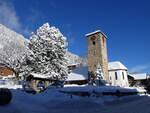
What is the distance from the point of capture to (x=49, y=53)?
45031 mm

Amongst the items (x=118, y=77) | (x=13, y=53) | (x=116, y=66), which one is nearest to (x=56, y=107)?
(x=118, y=77)

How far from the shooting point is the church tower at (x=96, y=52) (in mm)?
54094

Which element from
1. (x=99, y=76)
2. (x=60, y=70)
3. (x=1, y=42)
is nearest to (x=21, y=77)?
(x=60, y=70)

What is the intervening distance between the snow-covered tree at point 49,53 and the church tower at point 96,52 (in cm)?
1100

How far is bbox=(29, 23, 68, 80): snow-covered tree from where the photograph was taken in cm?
4297

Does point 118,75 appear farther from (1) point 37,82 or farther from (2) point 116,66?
(1) point 37,82

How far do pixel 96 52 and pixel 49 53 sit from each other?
1533 cm

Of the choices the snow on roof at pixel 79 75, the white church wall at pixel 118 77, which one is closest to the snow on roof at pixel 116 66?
the white church wall at pixel 118 77

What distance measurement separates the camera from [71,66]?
89.3 metres

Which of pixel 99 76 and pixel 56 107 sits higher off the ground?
pixel 99 76

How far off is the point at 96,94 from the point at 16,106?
14.9 metres

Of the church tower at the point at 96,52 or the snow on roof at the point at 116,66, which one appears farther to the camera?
the snow on roof at the point at 116,66

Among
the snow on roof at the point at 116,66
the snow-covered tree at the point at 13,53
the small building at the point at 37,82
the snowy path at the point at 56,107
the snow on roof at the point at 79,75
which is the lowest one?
the snowy path at the point at 56,107

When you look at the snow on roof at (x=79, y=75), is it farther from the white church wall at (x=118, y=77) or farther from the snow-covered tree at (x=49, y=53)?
the snow-covered tree at (x=49, y=53)
